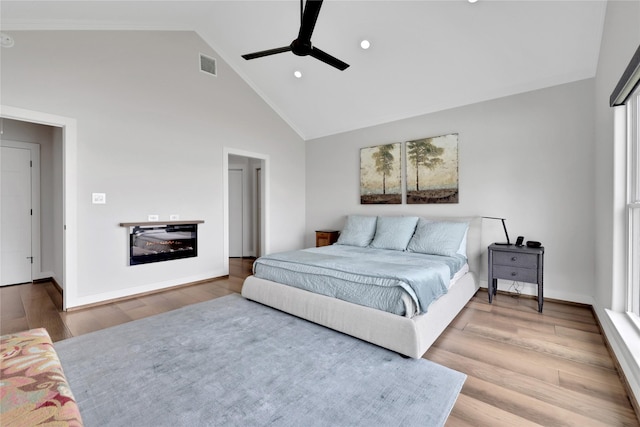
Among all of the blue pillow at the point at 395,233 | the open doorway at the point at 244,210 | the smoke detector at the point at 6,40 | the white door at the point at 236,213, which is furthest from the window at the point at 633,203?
the white door at the point at 236,213

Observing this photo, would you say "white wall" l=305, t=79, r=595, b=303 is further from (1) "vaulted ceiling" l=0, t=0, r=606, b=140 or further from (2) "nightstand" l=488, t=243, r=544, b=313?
(2) "nightstand" l=488, t=243, r=544, b=313

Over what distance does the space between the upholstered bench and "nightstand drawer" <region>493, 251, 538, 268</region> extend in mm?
3677

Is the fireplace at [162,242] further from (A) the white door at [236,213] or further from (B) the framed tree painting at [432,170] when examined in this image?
(B) the framed tree painting at [432,170]

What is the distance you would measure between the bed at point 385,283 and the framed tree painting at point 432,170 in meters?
0.37

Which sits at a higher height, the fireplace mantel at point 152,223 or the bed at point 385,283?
the fireplace mantel at point 152,223

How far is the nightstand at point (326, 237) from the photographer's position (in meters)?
5.09

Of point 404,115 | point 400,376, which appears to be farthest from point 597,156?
point 400,376

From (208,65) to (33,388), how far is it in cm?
451

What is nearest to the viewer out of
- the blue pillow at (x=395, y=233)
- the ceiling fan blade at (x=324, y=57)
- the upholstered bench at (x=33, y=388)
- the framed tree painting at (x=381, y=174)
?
the upholstered bench at (x=33, y=388)

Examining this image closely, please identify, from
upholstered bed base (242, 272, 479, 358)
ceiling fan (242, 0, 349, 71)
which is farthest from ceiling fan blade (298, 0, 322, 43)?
upholstered bed base (242, 272, 479, 358)

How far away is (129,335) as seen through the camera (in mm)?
2486

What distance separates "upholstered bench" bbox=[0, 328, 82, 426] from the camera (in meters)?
0.85

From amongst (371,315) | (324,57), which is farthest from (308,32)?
(371,315)

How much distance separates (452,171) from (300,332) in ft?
9.93
